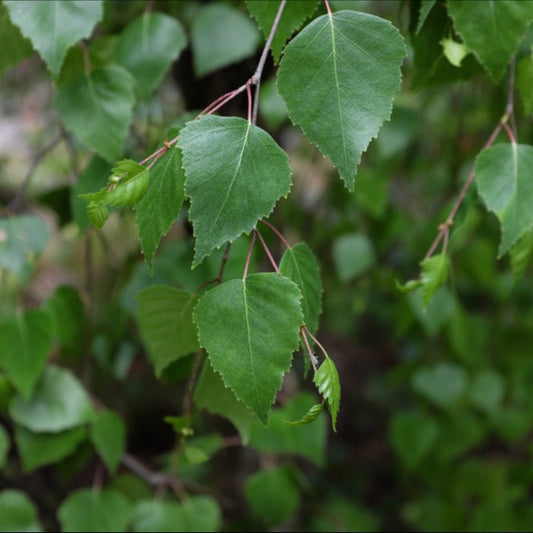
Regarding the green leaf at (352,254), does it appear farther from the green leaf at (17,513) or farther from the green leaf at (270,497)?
the green leaf at (17,513)

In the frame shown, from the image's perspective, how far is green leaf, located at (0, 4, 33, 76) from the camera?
72 cm

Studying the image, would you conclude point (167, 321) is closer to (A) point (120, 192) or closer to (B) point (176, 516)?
(A) point (120, 192)

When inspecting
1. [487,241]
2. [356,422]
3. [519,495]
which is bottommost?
[356,422]

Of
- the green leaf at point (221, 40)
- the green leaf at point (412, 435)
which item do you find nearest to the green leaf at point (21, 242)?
the green leaf at point (221, 40)

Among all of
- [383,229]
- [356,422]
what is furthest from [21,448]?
[356,422]

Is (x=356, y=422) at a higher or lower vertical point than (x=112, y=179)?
lower

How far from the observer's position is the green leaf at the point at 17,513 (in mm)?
922

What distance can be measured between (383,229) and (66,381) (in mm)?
679

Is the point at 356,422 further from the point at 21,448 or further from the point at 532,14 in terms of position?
the point at 532,14

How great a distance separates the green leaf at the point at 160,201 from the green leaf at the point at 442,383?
1.07 meters

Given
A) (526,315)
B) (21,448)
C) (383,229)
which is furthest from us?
(526,315)

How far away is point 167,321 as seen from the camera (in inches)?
25.5

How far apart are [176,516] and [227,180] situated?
0.63m

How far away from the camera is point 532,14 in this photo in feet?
1.88
